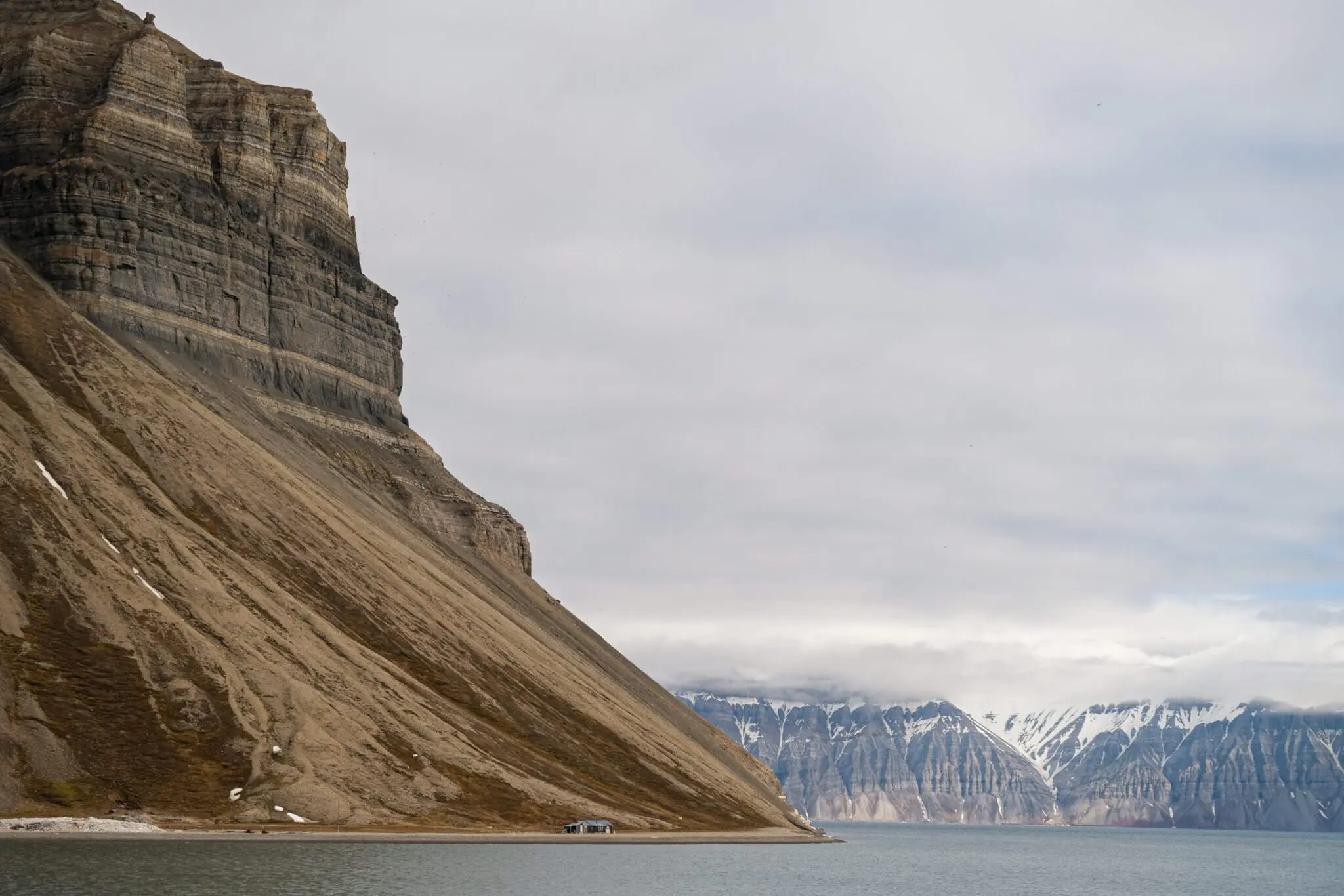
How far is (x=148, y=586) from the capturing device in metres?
149

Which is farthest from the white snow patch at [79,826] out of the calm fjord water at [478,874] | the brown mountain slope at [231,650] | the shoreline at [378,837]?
the brown mountain slope at [231,650]

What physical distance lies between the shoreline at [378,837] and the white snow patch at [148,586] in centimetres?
3216

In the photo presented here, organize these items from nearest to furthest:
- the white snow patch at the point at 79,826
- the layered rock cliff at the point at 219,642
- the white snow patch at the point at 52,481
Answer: the white snow patch at the point at 79,826 < the layered rock cliff at the point at 219,642 < the white snow patch at the point at 52,481

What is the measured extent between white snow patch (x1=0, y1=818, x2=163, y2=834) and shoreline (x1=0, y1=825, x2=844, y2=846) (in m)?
0.32

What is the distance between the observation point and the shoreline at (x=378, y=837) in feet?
371

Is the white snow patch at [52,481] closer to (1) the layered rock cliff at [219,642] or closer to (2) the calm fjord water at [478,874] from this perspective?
(1) the layered rock cliff at [219,642]

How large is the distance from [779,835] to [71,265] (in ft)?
379

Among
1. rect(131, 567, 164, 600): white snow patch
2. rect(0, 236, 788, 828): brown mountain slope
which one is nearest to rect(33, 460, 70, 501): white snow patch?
rect(0, 236, 788, 828): brown mountain slope

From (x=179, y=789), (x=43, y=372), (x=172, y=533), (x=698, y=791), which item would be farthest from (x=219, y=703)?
(x=698, y=791)

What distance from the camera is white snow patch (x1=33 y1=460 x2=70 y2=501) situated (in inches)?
6048

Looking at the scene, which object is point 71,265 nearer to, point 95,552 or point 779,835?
point 95,552

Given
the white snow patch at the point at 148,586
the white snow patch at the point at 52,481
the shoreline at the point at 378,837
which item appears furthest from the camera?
the white snow patch at the point at 52,481

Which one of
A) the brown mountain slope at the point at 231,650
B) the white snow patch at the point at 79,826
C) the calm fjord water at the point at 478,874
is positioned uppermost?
Answer: the brown mountain slope at the point at 231,650

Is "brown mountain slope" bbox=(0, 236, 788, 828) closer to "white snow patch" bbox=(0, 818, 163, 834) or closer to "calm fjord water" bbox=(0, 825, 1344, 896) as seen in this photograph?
"white snow patch" bbox=(0, 818, 163, 834)
